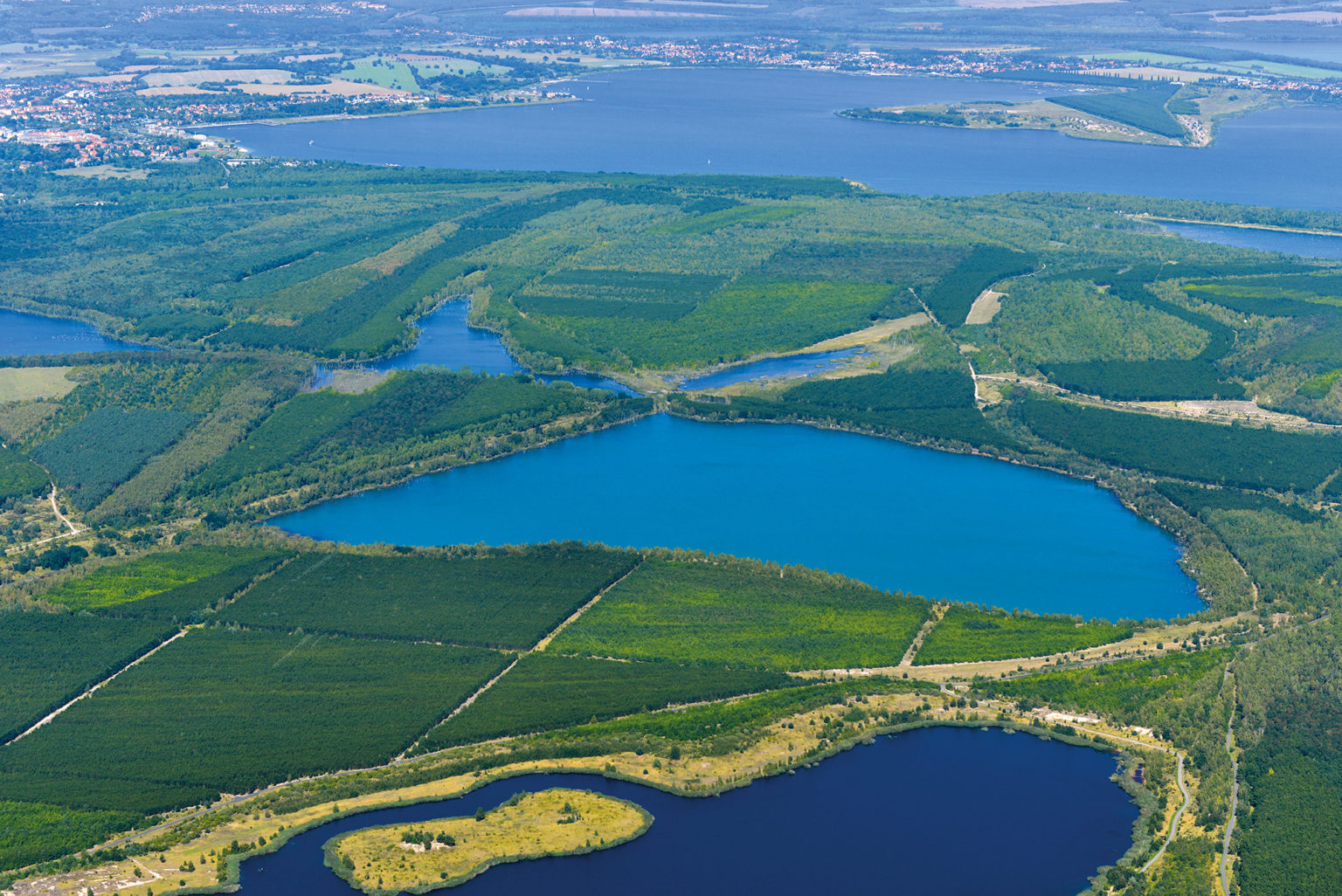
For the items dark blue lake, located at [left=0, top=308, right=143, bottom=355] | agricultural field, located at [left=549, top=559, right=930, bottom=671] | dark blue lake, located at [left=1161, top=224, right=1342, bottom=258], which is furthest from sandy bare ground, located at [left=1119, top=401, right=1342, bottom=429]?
dark blue lake, located at [left=0, top=308, right=143, bottom=355]

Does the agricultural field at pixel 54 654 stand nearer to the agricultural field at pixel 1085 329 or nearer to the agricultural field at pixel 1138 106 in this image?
the agricultural field at pixel 1085 329

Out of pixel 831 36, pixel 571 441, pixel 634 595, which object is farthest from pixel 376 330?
pixel 831 36

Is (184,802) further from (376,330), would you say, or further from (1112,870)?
(376,330)

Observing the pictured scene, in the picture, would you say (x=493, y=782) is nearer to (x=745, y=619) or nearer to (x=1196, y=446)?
(x=745, y=619)

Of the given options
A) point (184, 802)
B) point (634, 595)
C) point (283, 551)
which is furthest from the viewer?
point (283, 551)

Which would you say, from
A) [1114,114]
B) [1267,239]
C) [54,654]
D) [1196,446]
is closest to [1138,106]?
[1114,114]

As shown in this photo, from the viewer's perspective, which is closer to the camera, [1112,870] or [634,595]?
[1112,870]

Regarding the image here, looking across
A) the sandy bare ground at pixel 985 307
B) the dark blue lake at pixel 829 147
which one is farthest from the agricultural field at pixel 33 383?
the dark blue lake at pixel 829 147
